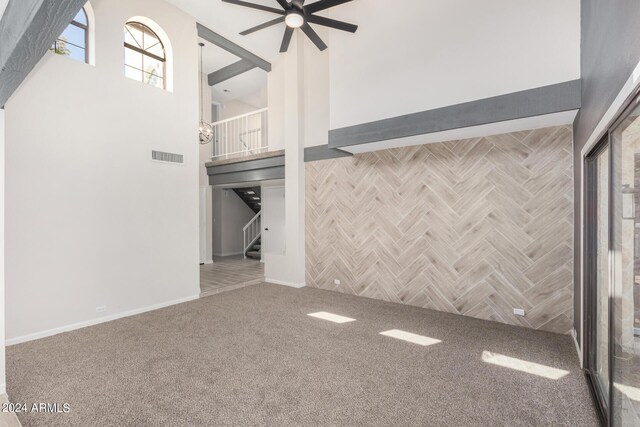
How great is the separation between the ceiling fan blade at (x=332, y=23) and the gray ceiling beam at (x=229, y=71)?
13.3ft

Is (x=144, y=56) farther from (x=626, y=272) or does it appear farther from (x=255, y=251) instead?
→ (x=626, y=272)

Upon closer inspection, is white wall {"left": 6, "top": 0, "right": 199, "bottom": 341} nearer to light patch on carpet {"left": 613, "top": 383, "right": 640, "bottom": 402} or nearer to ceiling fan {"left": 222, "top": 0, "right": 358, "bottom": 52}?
ceiling fan {"left": 222, "top": 0, "right": 358, "bottom": 52}

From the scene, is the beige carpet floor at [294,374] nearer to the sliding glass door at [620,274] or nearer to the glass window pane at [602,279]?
the glass window pane at [602,279]

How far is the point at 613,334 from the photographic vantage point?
1.93 meters

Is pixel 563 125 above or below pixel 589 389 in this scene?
above

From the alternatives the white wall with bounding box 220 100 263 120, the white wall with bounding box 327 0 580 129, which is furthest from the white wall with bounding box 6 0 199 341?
the white wall with bounding box 220 100 263 120

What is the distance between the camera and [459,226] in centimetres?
436

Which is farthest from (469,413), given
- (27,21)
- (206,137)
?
(206,137)

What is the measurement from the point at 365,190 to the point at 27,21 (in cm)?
454

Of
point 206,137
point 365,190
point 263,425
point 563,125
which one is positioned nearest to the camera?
point 263,425

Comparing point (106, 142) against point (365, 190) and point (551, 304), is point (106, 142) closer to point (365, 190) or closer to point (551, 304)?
point (365, 190)

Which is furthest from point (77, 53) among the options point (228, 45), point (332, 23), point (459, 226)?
point (459, 226)

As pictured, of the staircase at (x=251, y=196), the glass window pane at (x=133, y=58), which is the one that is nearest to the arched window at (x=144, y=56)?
the glass window pane at (x=133, y=58)

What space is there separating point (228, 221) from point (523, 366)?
829cm
